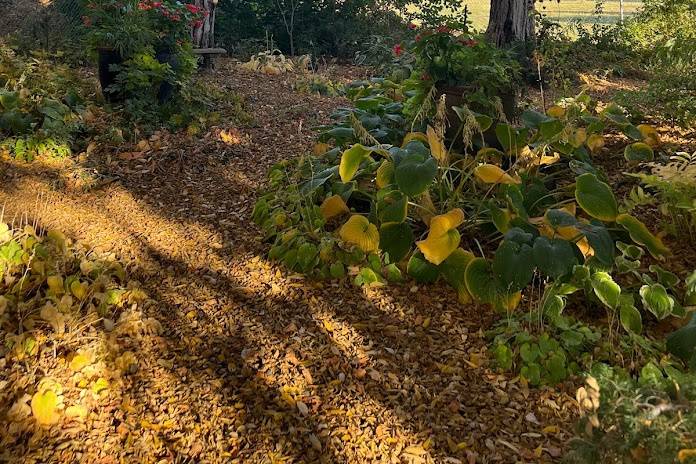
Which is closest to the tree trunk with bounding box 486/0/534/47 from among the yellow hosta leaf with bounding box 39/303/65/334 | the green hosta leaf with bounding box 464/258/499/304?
the green hosta leaf with bounding box 464/258/499/304

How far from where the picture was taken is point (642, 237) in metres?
2.87

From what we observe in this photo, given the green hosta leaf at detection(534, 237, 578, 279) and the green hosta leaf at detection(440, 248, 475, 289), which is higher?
the green hosta leaf at detection(534, 237, 578, 279)

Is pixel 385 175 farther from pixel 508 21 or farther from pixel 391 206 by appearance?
pixel 508 21

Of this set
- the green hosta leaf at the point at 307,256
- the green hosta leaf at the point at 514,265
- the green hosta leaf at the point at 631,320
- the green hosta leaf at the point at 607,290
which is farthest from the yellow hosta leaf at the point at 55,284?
the green hosta leaf at the point at 631,320

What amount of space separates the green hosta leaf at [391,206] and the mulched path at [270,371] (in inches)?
14.1

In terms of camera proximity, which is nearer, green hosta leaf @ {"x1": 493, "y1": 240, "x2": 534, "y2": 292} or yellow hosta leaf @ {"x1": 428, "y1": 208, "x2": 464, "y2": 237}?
green hosta leaf @ {"x1": 493, "y1": 240, "x2": 534, "y2": 292}

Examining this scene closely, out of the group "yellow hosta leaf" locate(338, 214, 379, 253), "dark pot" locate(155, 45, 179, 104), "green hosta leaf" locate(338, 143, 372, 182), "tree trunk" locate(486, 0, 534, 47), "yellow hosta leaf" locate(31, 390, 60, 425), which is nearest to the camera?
"yellow hosta leaf" locate(31, 390, 60, 425)

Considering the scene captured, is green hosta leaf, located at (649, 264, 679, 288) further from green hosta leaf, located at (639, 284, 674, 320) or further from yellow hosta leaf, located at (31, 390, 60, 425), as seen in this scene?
yellow hosta leaf, located at (31, 390, 60, 425)

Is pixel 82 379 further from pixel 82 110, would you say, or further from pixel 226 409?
pixel 82 110

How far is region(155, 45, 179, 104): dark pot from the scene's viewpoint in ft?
17.7

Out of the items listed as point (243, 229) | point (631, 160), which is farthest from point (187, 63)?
point (631, 160)

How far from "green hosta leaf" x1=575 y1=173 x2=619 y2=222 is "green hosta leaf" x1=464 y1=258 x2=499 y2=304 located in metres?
0.60

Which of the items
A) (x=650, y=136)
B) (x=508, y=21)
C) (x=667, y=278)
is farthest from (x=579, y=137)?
(x=508, y=21)

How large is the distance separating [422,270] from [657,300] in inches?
41.8
